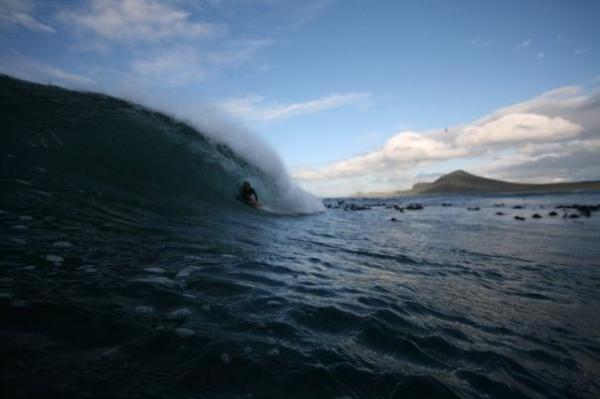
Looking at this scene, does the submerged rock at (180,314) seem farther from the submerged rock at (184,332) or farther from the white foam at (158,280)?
the white foam at (158,280)

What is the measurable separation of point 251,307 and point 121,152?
32.9 ft

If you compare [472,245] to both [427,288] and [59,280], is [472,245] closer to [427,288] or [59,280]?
[427,288]

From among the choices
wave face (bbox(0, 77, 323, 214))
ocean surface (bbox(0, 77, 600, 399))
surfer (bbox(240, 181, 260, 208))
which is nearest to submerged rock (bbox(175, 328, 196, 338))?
ocean surface (bbox(0, 77, 600, 399))

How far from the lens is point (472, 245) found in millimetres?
9117

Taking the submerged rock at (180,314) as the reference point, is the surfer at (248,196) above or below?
above

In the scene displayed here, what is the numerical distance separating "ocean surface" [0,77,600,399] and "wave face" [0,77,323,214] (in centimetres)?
18

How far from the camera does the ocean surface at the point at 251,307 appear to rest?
2.11m

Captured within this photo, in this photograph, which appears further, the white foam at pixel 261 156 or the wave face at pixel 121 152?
the white foam at pixel 261 156

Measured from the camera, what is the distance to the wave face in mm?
8164

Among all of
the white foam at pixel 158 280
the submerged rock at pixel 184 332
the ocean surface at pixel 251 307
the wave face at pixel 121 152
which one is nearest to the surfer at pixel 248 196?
the wave face at pixel 121 152

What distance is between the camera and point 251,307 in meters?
3.29

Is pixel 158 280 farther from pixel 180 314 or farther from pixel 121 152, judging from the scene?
pixel 121 152

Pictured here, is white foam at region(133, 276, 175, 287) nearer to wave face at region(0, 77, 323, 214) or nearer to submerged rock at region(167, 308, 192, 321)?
submerged rock at region(167, 308, 192, 321)

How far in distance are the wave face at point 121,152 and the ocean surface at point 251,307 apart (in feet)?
0.60
